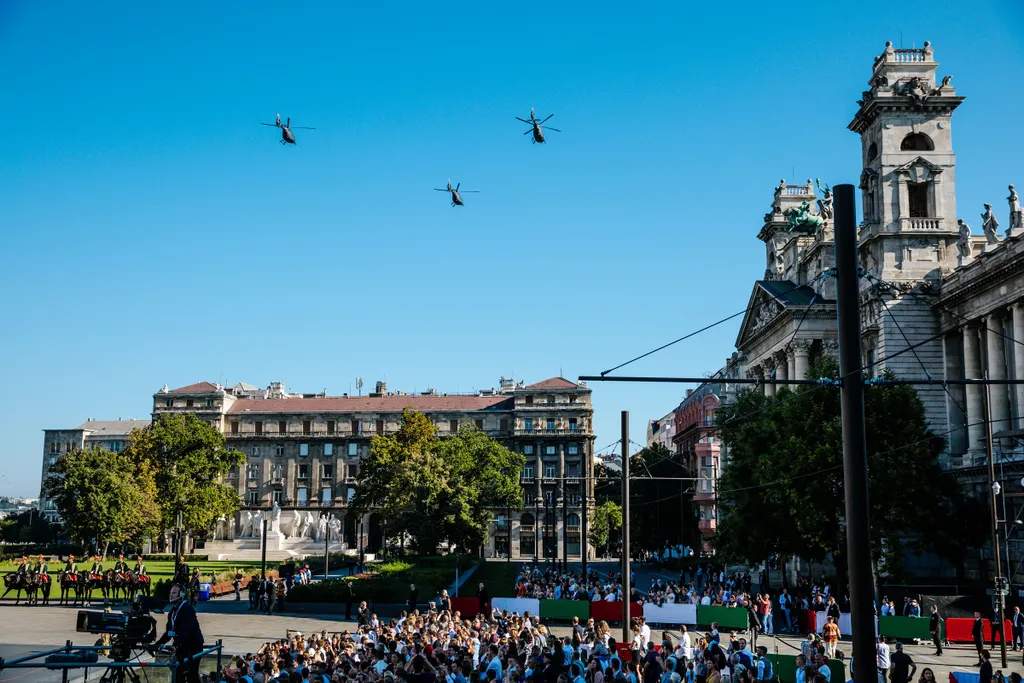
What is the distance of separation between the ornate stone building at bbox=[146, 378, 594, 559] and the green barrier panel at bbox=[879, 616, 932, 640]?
8102 cm

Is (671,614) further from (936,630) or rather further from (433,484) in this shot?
(433,484)

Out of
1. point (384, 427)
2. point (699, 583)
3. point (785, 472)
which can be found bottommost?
point (699, 583)

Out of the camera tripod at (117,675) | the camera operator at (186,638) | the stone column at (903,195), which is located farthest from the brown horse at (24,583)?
the stone column at (903,195)

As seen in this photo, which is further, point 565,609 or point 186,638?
point 565,609

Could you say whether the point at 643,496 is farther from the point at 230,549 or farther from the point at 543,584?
the point at 543,584

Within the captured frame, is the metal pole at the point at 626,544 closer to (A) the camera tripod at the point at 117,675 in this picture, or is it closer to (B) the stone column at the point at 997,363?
(A) the camera tripod at the point at 117,675

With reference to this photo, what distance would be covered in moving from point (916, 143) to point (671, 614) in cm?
3297

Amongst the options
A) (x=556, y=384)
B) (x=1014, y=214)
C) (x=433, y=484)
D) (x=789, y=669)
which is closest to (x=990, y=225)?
(x=1014, y=214)

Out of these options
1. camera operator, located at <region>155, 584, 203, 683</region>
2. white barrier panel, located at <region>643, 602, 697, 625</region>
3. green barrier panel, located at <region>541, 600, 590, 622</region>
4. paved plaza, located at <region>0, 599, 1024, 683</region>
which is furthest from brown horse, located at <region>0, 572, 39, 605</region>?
camera operator, located at <region>155, 584, 203, 683</region>

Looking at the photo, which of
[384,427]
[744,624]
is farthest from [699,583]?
[384,427]

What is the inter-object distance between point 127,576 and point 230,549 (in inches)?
2123

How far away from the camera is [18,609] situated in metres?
40.4

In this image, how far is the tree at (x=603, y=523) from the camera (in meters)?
114

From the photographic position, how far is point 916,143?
5638cm
